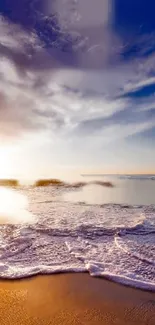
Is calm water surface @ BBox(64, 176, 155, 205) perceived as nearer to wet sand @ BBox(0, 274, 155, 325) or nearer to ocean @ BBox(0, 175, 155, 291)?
ocean @ BBox(0, 175, 155, 291)

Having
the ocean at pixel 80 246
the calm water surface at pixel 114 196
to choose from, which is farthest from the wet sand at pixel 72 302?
the calm water surface at pixel 114 196

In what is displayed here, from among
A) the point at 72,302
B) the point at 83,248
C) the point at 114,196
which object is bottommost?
the point at 72,302

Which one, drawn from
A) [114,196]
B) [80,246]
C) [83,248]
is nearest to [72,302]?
[83,248]

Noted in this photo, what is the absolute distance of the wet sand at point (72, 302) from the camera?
13.1 feet

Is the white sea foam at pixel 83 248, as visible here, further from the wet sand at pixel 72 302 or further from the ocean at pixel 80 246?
the wet sand at pixel 72 302

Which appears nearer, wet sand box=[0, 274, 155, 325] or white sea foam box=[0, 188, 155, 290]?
wet sand box=[0, 274, 155, 325]

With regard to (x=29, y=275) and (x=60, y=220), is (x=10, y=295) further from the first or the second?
(x=60, y=220)

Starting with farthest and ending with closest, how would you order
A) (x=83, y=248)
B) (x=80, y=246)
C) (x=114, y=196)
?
(x=114, y=196), (x=80, y=246), (x=83, y=248)

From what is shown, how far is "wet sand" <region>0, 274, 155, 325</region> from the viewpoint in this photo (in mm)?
3988

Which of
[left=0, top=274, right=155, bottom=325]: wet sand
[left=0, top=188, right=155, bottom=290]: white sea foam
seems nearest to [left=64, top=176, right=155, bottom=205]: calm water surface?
[left=0, top=188, right=155, bottom=290]: white sea foam

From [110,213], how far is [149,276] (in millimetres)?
7447

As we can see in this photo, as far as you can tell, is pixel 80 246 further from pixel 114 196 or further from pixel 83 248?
pixel 114 196

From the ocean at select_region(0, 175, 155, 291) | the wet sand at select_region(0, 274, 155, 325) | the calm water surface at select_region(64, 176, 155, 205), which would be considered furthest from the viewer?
the calm water surface at select_region(64, 176, 155, 205)

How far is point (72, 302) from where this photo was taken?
4.52 metres
